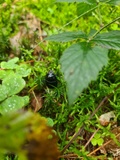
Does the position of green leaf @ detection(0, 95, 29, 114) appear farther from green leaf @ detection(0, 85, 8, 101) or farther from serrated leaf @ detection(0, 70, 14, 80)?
serrated leaf @ detection(0, 70, 14, 80)

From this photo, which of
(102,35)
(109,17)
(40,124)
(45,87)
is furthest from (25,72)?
(40,124)

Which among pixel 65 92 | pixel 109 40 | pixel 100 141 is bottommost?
pixel 100 141

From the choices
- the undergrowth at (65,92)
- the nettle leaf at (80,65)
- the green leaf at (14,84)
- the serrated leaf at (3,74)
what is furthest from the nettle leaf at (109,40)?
the serrated leaf at (3,74)

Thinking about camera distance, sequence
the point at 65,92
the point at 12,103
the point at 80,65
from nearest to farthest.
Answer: the point at 80,65
the point at 12,103
the point at 65,92

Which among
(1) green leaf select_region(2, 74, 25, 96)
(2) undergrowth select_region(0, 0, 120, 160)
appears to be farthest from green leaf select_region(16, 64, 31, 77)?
(1) green leaf select_region(2, 74, 25, 96)

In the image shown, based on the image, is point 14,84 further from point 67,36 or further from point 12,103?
point 67,36

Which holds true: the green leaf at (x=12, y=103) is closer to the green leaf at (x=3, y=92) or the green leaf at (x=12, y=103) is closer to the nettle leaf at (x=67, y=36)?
the green leaf at (x=3, y=92)

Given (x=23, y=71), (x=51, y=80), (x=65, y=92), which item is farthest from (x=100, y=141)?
(x=23, y=71)
